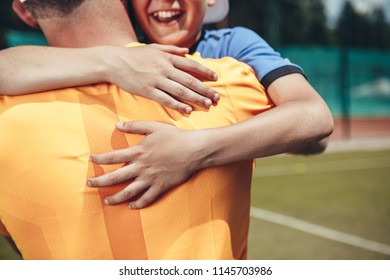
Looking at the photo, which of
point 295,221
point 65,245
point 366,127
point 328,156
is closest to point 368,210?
point 295,221

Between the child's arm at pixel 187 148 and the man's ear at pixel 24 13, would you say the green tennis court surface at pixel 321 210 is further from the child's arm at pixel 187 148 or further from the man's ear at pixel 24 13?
the man's ear at pixel 24 13

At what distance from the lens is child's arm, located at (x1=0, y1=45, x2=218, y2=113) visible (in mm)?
1209

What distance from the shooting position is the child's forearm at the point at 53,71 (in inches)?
47.4

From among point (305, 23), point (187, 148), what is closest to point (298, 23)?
point (305, 23)

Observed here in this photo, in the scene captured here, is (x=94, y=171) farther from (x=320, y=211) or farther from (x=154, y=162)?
(x=320, y=211)

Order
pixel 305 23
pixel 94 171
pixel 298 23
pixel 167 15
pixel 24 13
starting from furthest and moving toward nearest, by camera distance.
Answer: pixel 298 23 → pixel 305 23 → pixel 167 15 → pixel 24 13 → pixel 94 171

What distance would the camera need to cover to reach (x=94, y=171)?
120cm

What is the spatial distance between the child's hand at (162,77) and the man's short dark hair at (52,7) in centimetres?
15

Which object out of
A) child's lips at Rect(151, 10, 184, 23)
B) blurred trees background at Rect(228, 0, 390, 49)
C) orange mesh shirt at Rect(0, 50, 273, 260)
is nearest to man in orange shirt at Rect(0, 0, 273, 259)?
orange mesh shirt at Rect(0, 50, 273, 260)

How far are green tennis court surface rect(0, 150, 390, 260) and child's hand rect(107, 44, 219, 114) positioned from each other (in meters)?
3.38

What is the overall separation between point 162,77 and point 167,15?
311 mm

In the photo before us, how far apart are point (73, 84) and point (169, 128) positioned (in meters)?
0.25
